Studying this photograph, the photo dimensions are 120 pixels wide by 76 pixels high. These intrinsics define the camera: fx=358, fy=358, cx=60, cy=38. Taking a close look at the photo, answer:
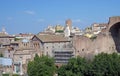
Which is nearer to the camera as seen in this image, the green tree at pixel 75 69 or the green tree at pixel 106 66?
the green tree at pixel 106 66

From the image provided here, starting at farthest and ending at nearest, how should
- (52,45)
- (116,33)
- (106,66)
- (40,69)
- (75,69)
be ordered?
(52,45) → (116,33) → (40,69) → (75,69) → (106,66)

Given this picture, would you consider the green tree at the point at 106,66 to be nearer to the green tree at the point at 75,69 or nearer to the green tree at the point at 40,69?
the green tree at the point at 75,69

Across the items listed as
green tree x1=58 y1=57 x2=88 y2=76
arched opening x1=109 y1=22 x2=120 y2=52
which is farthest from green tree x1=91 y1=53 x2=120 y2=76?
arched opening x1=109 y1=22 x2=120 y2=52

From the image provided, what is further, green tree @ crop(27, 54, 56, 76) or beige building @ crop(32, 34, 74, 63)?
beige building @ crop(32, 34, 74, 63)

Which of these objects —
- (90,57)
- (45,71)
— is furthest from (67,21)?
(45,71)

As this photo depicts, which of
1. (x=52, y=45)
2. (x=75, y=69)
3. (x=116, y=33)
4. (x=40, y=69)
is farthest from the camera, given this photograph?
(x=52, y=45)

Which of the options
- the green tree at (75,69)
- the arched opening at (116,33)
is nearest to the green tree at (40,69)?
the green tree at (75,69)

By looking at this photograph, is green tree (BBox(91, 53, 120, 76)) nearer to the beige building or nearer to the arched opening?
the arched opening

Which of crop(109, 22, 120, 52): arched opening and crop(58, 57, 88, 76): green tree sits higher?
crop(109, 22, 120, 52): arched opening

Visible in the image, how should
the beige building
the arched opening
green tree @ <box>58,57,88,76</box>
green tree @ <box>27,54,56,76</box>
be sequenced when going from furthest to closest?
the beige building → the arched opening → green tree @ <box>27,54,56,76</box> → green tree @ <box>58,57,88,76</box>

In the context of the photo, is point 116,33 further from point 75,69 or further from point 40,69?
point 40,69

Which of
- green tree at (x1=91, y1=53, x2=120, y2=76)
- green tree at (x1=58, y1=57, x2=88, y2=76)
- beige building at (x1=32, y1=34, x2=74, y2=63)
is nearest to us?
green tree at (x1=91, y1=53, x2=120, y2=76)

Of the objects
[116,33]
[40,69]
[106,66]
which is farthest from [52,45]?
[106,66]

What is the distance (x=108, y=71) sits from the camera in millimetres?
35406
